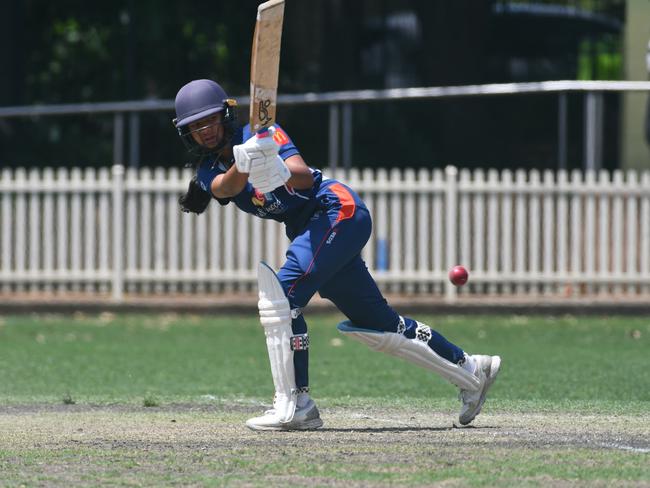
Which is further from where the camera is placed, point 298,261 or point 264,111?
point 298,261

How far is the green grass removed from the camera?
9.95 metres

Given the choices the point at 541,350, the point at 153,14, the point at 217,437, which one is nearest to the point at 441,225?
the point at 541,350

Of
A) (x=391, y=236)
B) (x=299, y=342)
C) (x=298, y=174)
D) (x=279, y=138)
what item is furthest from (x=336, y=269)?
(x=391, y=236)

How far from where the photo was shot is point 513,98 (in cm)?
2319

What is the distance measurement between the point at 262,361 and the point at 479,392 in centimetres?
479

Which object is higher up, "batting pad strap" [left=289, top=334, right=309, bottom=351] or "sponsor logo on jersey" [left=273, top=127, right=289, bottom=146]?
"sponsor logo on jersey" [left=273, top=127, right=289, bottom=146]

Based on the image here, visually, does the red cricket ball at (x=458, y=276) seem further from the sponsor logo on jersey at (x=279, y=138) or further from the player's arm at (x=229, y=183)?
the player's arm at (x=229, y=183)

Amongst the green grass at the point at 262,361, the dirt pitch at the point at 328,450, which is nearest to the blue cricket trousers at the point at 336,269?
the dirt pitch at the point at 328,450

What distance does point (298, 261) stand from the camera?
746 cm

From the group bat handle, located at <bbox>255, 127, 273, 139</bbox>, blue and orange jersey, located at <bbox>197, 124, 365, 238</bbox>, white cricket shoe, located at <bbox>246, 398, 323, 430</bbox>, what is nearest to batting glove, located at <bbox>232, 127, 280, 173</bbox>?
bat handle, located at <bbox>255, 127, 273, 139</bbox>

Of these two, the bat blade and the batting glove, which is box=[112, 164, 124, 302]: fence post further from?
the batting glove

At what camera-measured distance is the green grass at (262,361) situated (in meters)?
9.95

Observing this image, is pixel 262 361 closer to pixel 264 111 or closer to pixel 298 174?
pixel 298 174

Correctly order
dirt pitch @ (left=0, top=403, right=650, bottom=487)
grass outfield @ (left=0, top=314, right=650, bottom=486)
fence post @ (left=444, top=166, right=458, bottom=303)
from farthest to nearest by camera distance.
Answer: fence post @ (left=444, top=166, right=458, bottom=303), grass outfield @ (left=0, top=314, right=650, bottom=486), dirt pitch @ (left=0, top=403, right=650, bottom=487)
